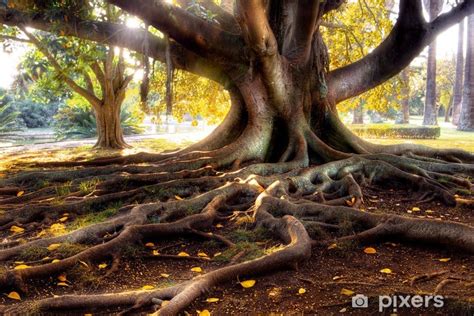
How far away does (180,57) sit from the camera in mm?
8211

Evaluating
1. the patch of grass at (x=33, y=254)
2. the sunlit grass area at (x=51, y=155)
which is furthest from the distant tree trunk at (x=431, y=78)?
the patch of grass at (x=33, y=254)

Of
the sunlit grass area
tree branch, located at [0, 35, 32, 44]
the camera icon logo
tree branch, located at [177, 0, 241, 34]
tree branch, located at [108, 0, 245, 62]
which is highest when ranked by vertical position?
tree branch, located at [0, 35, 32, 44]

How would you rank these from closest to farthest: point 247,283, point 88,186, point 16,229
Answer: point 247,283 < point 16,229 < point 88,186

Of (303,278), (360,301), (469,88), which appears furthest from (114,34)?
(469,88)

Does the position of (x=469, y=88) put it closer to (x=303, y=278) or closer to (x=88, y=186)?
(x=88, y=186)

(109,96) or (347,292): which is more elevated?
(109,96)

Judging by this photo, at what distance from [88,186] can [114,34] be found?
9.63 feet

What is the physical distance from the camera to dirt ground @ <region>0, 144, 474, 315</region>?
101 inches

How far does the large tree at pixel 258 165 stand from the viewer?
11.4 feet

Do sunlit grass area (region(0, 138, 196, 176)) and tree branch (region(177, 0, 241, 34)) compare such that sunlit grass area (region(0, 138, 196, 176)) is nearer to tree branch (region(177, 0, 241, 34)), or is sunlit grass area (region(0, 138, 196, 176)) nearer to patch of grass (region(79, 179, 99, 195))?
patch of grass (region(79, 179, 99, 195))

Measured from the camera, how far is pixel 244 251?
3566 millimetres

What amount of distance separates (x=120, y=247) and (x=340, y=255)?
1809mm

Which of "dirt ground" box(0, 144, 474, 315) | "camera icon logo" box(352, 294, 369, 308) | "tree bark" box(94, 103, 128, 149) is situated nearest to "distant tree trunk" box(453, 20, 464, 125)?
"tree bark" box(94, 103, 128, 149)
